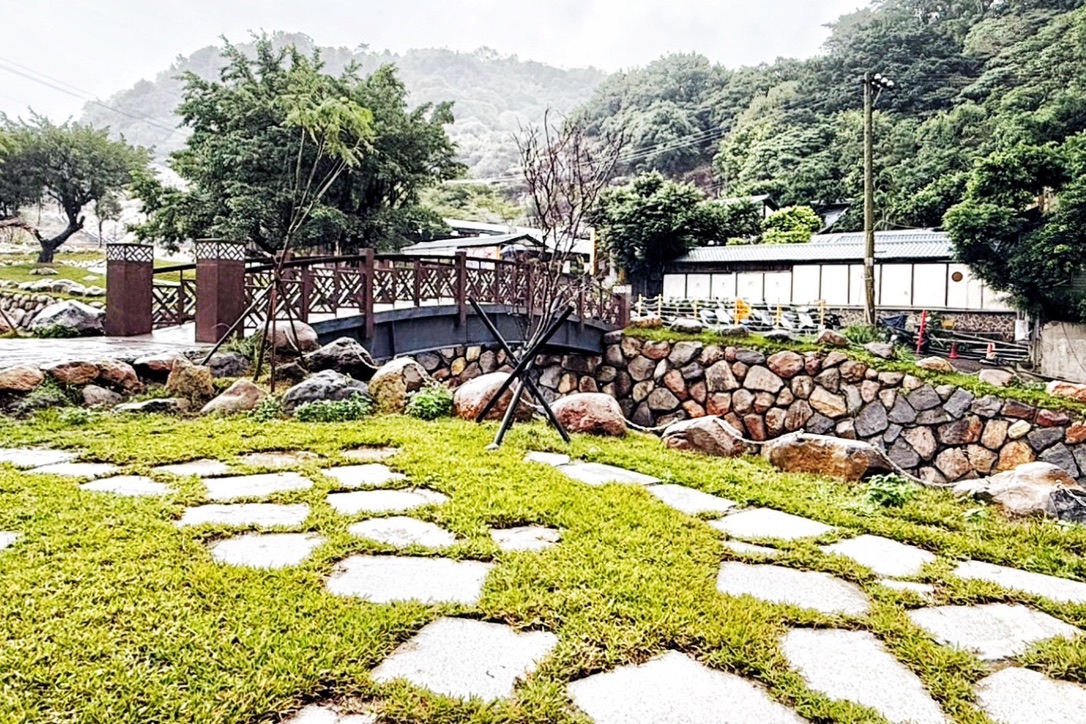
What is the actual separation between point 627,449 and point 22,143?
27742mm

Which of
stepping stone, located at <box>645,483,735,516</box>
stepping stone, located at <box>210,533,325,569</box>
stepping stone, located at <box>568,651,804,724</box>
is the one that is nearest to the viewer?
stepping stone, located at <box>568,651,804,724</box>

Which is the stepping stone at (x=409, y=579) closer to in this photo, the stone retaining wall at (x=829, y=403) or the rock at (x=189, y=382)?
the rock at (x=189, y=382)

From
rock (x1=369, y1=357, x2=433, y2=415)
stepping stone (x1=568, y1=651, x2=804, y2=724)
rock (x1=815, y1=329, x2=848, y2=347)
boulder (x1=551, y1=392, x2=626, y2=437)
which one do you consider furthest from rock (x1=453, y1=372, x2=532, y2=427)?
rock (x1=815, y1=329, x2=848, y2=347)

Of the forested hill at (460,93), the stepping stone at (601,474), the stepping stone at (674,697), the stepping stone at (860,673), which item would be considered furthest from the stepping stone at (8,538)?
the forested hill at (460,93)

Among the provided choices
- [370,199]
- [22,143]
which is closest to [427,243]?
[370,199]

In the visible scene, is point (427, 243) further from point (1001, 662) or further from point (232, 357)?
point (1001, 662)

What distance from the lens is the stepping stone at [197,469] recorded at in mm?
3068

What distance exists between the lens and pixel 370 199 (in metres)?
18.6

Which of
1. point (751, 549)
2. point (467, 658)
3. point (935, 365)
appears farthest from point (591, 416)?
point (935, 365)

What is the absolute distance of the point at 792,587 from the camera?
2.05 meters

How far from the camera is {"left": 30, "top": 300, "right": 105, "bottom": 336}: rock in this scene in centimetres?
849

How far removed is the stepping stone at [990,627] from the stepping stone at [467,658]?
1057 millimetres

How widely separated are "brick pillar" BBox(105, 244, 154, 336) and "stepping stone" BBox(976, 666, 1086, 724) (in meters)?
8.95

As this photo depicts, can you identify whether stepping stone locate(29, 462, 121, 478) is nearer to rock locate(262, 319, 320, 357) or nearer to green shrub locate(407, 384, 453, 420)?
green shrub locate(407, 384, 453, 420)
